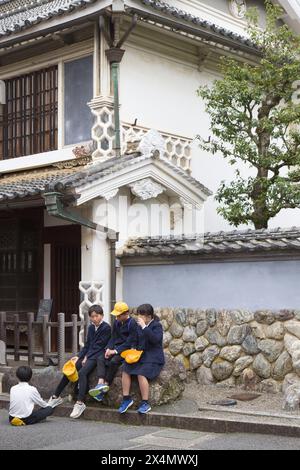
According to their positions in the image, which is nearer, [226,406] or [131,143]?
[226,406]

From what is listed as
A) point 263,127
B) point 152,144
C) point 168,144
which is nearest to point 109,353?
point 152,144

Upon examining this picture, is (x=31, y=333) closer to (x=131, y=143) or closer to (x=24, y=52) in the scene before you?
(x=131, y=143)

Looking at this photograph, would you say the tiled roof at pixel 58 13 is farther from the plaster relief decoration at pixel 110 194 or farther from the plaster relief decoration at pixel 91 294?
the plaster relief decoration at pixel 91 294

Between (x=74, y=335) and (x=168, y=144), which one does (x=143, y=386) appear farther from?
(x=168, y=144)

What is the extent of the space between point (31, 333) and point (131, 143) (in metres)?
4.79

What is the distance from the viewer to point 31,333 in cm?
1340

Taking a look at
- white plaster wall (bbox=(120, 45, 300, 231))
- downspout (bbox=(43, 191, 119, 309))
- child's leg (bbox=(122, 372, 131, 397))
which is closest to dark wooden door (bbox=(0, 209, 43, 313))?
downspout (bbox=(43, 191, 119, 309))

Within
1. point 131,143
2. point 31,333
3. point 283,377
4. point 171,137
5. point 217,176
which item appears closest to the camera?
point 283,377

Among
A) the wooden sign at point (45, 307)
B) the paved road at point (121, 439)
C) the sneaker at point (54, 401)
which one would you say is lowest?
the paved road at point (121, 439)

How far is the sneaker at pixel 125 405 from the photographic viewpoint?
35.0 ft

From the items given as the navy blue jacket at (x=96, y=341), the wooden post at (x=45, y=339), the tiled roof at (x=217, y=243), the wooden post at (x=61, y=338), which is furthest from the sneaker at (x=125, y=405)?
the tiled roof at (x=217, y=243)

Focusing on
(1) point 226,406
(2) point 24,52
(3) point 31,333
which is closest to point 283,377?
(1) point 226,406

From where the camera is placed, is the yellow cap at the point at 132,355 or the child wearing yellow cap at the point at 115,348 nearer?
the yellow cap at the point at 132,355

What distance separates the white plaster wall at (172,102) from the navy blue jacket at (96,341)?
5988 millimetres
